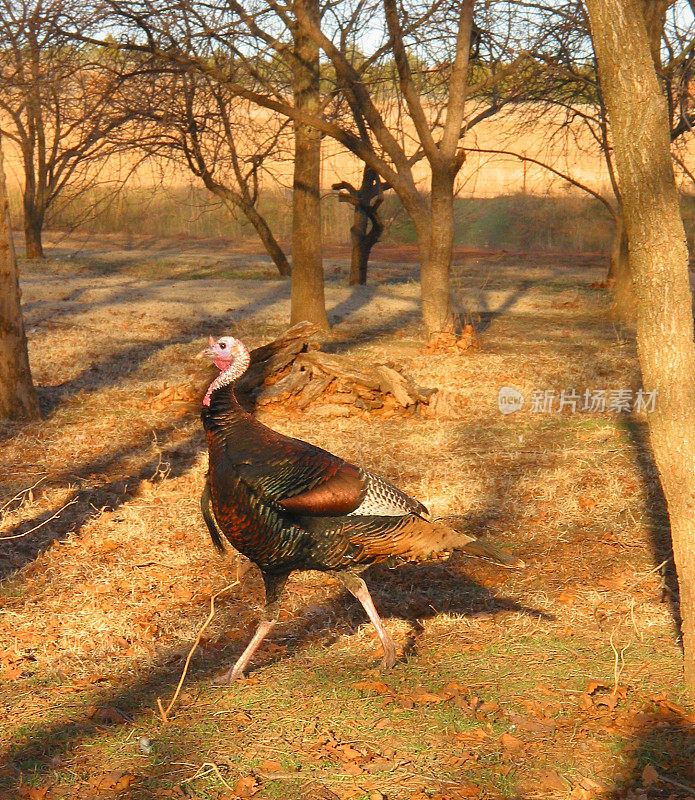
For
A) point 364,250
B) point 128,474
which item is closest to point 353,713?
point 128,474

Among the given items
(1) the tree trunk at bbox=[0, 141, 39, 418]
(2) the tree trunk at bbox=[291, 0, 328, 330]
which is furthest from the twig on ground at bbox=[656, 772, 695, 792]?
(2) the tree trunk at bbox=[291, 0, 328, 330]

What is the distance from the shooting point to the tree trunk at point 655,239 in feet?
13.5

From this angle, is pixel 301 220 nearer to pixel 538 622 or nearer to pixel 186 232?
pixel 538 622

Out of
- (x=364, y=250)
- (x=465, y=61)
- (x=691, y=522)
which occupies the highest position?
(x=465, y=61)

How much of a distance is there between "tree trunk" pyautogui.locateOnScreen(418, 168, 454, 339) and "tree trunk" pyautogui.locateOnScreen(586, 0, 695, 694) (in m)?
8.70

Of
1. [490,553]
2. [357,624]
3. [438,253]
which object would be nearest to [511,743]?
[490,553]

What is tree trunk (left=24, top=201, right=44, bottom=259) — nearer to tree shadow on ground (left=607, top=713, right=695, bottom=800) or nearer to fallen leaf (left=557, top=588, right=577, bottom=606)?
fallen leaf (left=557, top=588, right=577, bottom=606)

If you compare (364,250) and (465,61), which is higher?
(465,61)

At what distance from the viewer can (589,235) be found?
107ft

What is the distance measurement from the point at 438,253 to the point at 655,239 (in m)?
9.03

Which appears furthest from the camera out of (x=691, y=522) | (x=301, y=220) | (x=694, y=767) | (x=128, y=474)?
(x=301, y=220)

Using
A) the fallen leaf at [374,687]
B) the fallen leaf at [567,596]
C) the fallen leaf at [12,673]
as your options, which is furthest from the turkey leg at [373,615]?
the fallen leaf at [12,673]

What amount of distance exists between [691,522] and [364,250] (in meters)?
16.6

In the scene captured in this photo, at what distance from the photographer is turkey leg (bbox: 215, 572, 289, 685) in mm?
4766
